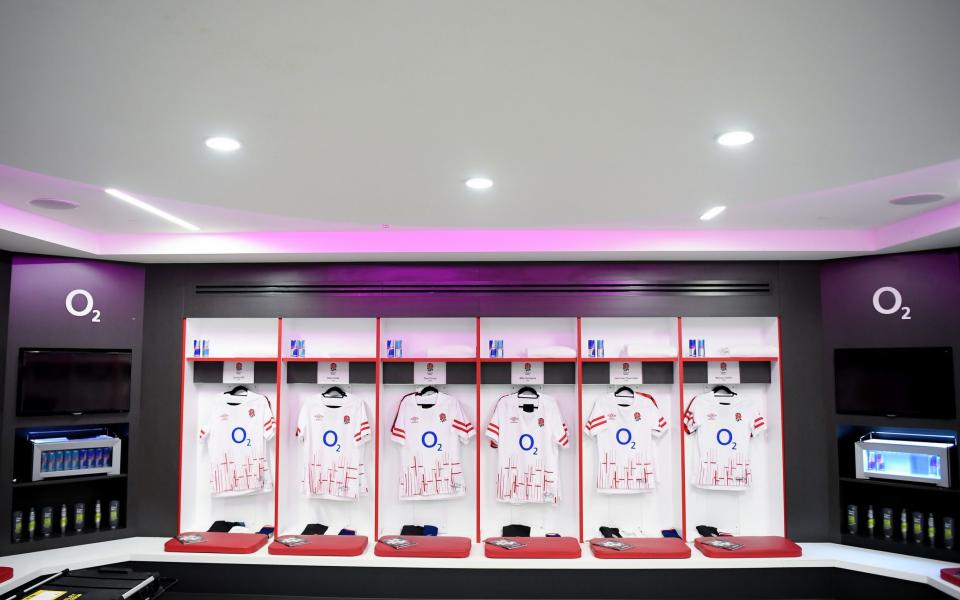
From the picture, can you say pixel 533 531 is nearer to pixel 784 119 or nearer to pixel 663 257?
pixel 663 257

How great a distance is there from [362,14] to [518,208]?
7.04 ft

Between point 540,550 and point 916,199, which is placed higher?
point 916,199

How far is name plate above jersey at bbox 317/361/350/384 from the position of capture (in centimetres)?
506

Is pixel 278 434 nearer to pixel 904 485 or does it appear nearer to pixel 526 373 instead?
pixel 526 373

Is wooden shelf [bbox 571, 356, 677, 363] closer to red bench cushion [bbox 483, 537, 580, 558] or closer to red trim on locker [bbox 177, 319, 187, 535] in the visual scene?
red bench cushion [bbox 483, 537, 580, 558]

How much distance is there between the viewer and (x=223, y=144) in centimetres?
236

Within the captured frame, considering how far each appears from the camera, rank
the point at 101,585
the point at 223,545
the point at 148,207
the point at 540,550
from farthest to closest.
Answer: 1. the point at 223,545
2. the point at 540,550
3. the point at 148,207
4. the point at 101,585

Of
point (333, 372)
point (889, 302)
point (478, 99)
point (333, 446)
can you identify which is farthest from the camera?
point (333, 372)

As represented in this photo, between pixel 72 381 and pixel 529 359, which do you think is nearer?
pixel 72 381

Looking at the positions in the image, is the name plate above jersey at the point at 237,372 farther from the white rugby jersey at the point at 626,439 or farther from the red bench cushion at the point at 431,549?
the white rugby jersey at the point at 626,439

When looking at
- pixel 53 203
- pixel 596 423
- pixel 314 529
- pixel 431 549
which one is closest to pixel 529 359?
pixel 596 423

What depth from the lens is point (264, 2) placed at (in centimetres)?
140

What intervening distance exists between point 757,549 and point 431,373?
2.71 m

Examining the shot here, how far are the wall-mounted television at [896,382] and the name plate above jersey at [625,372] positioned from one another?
4.86 feet
